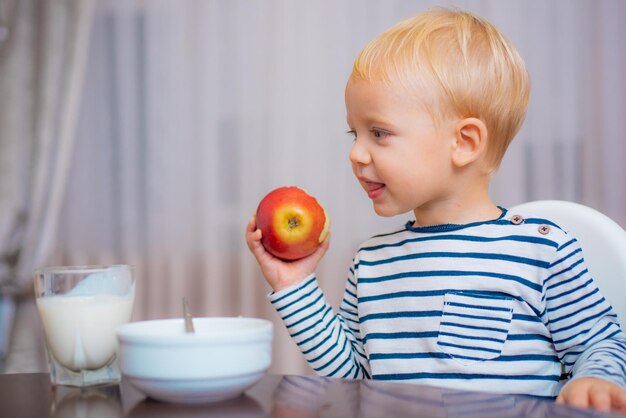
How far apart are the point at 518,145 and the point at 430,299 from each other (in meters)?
1.32

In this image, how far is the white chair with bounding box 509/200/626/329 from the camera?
115cm

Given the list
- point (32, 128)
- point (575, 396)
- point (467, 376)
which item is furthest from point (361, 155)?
point (32, 128)

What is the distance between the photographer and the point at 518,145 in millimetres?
2342

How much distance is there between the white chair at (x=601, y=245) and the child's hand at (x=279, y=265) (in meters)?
0.34

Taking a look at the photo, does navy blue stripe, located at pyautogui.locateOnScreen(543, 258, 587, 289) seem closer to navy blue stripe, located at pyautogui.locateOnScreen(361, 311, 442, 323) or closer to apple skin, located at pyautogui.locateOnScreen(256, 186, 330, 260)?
navy blue stripe, located at pyautogui.locateOnScreen(361, 311, 442, 323)

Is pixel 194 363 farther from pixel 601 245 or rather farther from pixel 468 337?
pixel 601 245

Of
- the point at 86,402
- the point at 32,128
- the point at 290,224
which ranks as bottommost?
the point at 86,402

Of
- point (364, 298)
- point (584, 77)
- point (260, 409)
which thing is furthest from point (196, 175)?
point (260, 409)

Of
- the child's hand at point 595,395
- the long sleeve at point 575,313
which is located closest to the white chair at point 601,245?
the long sleeve at point 575,313

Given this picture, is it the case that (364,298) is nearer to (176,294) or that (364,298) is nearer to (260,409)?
(260,409)

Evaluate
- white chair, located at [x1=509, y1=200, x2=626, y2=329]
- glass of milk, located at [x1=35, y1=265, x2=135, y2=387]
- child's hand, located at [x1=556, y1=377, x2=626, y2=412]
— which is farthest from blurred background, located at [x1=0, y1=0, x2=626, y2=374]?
glass of milk, located at [x1=35, y1=265, x2=135, y2=387]

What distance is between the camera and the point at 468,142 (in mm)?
1181

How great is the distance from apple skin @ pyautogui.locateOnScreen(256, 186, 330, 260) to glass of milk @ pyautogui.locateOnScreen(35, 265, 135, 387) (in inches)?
14.5

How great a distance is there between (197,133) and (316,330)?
157 centimetres
